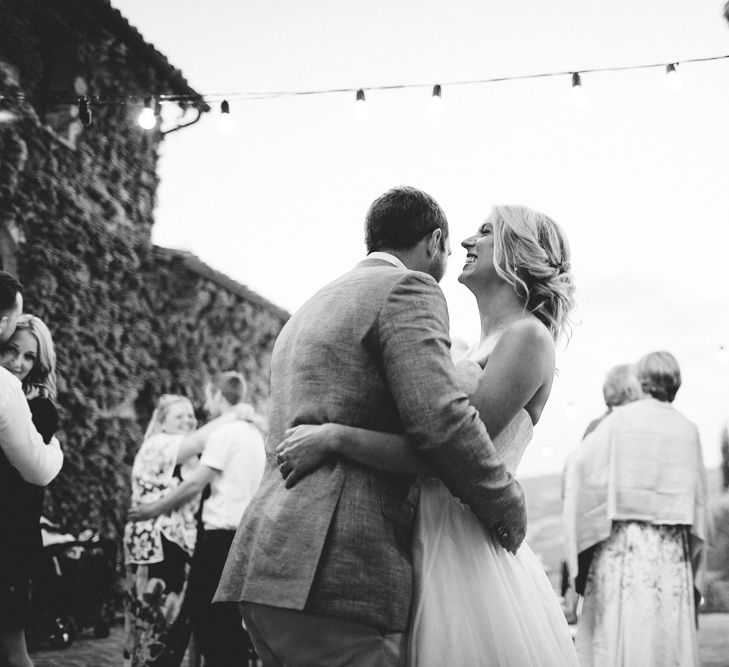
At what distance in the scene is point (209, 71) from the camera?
496 inches

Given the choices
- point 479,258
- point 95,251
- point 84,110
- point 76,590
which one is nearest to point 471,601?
point 479,258

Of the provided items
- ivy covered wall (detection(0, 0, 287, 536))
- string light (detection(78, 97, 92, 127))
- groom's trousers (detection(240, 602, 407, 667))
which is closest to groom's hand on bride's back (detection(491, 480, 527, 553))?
groom's trousers (detection(240, 602, 407, 667))

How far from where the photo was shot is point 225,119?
6.64 meters

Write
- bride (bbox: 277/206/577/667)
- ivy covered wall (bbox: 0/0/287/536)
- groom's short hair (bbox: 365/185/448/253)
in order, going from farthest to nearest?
ivy covered wall (bbox: 0/0/287/536)
groom's short hair (bbox: 365/185/448/253)
bride (bbox: 277/206/577/667)

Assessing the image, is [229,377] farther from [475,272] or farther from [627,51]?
[627,51]

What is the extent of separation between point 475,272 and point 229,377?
3029mm

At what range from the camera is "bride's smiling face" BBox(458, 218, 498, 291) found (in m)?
2.51

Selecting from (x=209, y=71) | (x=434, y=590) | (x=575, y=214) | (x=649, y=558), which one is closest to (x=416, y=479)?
(x=434, y=590)

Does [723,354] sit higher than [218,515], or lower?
higher

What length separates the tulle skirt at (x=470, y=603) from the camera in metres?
1.81

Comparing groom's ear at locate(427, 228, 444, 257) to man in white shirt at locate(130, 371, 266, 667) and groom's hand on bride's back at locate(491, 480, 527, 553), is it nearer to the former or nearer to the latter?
groom's hand on bride's back at locate(491, 480, 527, 553)

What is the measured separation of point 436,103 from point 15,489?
180 inches

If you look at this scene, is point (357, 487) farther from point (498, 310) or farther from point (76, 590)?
point (76, 590)

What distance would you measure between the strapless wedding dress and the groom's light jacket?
0.07m
